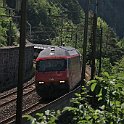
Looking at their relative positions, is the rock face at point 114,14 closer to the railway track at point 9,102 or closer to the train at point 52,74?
the railway track at point 9,102

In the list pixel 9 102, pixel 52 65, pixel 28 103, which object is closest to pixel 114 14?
pixel 52 65

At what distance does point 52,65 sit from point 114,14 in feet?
545

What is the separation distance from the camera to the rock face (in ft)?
597

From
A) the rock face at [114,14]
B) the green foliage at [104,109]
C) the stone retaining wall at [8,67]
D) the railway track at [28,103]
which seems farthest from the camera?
the rock face at [114,14]

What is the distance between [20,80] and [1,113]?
5402mm

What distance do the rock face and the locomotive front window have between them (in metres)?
154

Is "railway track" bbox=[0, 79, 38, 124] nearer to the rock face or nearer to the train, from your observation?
the train

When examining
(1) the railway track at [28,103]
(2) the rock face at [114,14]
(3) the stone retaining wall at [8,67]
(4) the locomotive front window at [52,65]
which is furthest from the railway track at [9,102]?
(2) the rock face at [114,14]

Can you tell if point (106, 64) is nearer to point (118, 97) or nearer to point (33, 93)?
point (33, 93)

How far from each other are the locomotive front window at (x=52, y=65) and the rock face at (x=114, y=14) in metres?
154

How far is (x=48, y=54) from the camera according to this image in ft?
88.0

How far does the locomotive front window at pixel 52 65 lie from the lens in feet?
86.9

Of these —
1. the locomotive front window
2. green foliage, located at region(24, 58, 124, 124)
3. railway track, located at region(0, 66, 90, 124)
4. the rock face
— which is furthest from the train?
the rock face

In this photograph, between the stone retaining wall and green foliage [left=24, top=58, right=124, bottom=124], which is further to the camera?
the stone retaining wall
